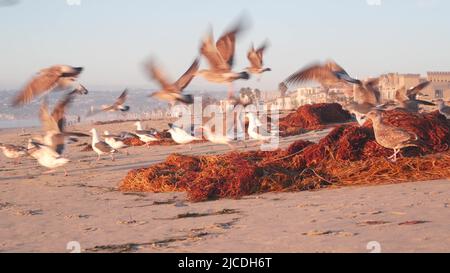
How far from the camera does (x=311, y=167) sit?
10.6m

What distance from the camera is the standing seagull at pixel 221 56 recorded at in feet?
38.0

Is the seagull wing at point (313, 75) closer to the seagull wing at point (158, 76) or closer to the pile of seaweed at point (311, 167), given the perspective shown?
the pile of seaweed at point (311, 167)

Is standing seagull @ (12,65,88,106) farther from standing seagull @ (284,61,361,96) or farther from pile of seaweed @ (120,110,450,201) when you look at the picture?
standing seagull @ (284,61,361,96)

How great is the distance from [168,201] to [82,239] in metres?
2.67

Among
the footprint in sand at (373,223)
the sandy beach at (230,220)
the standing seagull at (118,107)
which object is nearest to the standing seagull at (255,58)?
the sandy beach at (230,220)

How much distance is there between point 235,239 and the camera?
6066 millimetres

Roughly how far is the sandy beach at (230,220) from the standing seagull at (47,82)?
2.00m

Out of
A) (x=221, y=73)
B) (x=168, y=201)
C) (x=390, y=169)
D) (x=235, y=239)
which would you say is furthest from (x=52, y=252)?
(x=221, y=73)

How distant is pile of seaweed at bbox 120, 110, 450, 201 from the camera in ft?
30.8

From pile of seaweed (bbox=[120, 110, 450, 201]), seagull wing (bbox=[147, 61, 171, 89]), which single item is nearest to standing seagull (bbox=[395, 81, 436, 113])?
pile of seaweed (bbox=[120, 110, 450, 201])

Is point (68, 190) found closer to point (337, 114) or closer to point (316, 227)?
point (316, 227)

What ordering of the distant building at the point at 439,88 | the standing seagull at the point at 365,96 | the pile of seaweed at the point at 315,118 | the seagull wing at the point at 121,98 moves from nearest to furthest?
the standing seagull at the point at 365,96
the seagull wing at the point at 121,98
the pile of seaweed at the point at 315,118
the distant building at the point at 439,88

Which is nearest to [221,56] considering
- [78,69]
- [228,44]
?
[228,44]

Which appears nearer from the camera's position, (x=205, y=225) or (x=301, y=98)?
(x=205, y=225)
